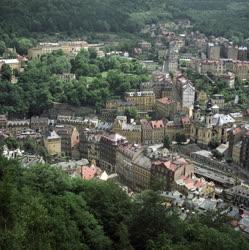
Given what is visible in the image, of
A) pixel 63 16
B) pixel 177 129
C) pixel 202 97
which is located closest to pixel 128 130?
pixel 177 129

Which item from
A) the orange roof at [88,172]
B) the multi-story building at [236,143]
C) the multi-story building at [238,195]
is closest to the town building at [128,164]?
the orange roof at [88,172]

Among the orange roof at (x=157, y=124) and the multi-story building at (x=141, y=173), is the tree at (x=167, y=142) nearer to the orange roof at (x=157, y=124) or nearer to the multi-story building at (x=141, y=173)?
the orange roof at (x=157, y=124)

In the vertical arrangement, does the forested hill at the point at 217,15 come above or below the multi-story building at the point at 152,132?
above

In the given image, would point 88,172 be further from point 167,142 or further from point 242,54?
point 242,54

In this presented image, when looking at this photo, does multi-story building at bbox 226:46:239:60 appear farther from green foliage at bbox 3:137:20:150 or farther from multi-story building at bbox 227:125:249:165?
green foliage at bbox 3:137:20:150

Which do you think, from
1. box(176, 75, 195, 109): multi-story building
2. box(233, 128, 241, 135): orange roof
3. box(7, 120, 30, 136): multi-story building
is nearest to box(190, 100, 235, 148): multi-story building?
box(233, 128, 241, 135): orange roof

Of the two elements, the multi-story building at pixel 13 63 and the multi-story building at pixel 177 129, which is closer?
the multi-story building at pixel 177 129

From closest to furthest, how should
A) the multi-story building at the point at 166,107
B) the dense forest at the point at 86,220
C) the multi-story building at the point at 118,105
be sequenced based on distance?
the dense forest at the point at 86,220 → the multi-story building at the point at 166,107 → the multi-story building at the point at 118,105
